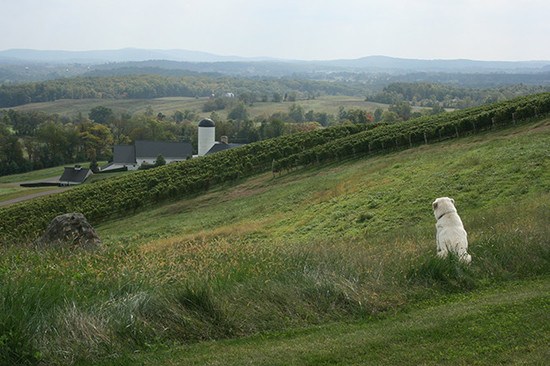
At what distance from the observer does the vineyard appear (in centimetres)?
3350

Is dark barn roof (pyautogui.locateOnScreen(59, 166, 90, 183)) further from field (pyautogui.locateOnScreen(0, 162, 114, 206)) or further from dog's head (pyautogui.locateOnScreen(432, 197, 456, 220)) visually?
dog's head (pyautogui.locateOnScreen(432, 197, 456, 220))

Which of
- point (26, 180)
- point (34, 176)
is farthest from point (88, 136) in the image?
point (26, 180)

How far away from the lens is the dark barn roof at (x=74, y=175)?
75606 mm

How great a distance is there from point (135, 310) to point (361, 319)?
328cm

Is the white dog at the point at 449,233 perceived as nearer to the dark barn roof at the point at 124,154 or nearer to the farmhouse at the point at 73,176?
the farmhouse at the point at 73,176

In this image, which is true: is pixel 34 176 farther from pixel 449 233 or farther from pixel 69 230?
pixel 449 233

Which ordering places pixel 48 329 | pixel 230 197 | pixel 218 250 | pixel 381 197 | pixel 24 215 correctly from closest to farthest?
1. pixel 48 329
2. pixel 218 250
3. pixel 381 197
4. pixel 230 197
5. pixel 24 215

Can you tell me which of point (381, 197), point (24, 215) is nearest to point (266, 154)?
point (24, 215)

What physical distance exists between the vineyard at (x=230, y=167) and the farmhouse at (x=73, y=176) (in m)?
34.7

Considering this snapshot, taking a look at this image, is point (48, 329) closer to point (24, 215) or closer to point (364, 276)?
point (364, 276)

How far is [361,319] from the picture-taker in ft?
21.5

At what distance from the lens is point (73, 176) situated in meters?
76.3

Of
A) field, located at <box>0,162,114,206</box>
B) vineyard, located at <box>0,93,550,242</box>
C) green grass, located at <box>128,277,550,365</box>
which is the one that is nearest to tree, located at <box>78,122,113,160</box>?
field, located at <box>0,162,114,206</box>

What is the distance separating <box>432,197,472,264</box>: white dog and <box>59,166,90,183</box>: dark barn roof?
247 ft
